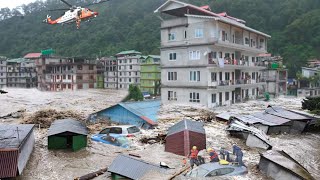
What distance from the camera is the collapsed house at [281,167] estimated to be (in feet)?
41.2

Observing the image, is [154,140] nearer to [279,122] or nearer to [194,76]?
[279,122]

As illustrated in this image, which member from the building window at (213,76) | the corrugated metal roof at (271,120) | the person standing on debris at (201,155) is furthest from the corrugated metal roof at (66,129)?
the building window at (213,76)

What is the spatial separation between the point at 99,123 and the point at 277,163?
16.1 m

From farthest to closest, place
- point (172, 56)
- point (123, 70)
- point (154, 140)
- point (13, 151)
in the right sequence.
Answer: point (123, 70) < point (172, 56) < point (154, 140) < point (13, 151)

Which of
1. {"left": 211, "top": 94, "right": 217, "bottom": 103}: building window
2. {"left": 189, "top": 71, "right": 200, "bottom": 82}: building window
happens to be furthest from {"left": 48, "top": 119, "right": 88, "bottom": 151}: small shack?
{"left": 211, "top": 94, "right": 217, "bottom": 103}: building window

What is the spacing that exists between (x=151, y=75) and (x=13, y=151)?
191ft

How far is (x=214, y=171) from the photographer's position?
41.5 feet

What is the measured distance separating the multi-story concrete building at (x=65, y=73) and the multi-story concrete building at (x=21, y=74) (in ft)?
39.7

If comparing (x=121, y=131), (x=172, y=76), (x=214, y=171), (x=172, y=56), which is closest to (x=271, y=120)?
(x=121, y=131)

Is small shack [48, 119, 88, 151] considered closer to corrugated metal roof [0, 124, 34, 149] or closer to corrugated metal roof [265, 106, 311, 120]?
corrugated metal roof [0, 124, 34, 149]

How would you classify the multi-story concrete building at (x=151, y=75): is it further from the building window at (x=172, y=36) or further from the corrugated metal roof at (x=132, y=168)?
the corrugated metal roof at (x=132, y=168)

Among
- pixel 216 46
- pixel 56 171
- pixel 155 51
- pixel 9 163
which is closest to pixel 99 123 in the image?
pixel 56 171

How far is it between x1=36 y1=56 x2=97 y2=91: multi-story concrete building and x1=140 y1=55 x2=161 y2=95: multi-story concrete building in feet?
58.6

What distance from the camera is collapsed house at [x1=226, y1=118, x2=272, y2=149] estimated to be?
18908 mm
